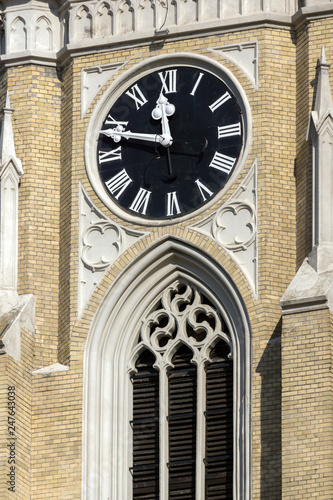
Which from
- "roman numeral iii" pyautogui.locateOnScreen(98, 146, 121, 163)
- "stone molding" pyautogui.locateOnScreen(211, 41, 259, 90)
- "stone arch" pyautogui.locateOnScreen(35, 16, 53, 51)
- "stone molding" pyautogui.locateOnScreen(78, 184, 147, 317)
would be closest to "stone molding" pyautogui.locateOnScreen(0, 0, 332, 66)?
"stone arch" pyautogui.locateOnScreen(35, 16, 53, 51)

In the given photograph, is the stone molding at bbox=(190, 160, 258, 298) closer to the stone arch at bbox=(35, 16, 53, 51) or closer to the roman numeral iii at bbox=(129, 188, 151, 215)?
the roman numeral iii at bbox=(129, 188, 151, 215)

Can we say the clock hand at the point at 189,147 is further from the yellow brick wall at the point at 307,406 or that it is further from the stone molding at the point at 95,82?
the yellow brick wall at the point at 307,406

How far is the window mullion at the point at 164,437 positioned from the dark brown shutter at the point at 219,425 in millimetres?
594

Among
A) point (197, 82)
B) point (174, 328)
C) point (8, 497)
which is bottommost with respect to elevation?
point (8, 497)

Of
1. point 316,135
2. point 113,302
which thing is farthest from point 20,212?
point 316,135

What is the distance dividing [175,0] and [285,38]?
169 cm

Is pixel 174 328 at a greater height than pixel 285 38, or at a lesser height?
lesser

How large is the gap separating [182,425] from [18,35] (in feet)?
20.7

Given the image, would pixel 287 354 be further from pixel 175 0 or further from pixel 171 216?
pixel 175 0

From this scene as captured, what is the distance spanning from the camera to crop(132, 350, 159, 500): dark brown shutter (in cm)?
3834

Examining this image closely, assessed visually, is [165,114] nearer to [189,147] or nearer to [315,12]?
[189,147]

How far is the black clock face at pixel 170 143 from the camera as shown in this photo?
39.0 m

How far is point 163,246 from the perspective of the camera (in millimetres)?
38875

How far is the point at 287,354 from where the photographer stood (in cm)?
3684
